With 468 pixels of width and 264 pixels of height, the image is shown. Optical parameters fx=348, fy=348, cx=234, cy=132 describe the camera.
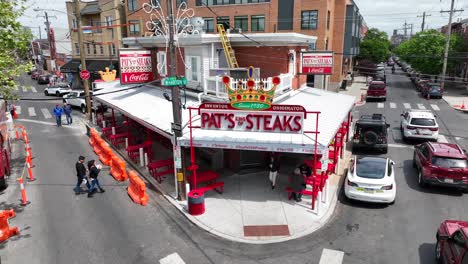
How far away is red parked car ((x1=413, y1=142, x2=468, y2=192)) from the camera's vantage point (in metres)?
13.6

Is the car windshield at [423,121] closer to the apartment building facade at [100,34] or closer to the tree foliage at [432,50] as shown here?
the tree foliage at [432,50]

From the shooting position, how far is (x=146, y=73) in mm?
21812

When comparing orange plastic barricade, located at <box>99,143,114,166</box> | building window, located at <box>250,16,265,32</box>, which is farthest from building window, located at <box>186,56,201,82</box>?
building window, located at <box>250,16,265,32</box>

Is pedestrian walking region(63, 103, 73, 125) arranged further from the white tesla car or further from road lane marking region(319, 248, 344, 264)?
road lane marking region(319, 248, 344, 264)

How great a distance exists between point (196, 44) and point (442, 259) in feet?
45.7

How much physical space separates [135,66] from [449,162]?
1694 centimetres

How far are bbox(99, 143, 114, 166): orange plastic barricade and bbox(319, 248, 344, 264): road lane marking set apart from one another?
11663mm

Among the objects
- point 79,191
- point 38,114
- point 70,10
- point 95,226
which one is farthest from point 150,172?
point 70,10

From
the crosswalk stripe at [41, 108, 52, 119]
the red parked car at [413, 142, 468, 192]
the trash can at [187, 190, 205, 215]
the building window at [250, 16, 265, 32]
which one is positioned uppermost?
the building window at [250, 16, 265, 32]

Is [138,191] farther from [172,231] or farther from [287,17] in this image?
[287,17]

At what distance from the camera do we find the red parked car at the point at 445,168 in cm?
1361

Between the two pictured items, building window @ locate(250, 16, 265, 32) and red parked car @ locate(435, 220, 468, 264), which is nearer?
red parked car @ locate(435, 220, 468, 264)

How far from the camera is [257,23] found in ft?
Answer: 133

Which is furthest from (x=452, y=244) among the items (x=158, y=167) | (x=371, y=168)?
(x=158, y=167)
